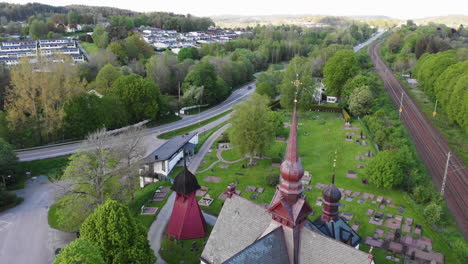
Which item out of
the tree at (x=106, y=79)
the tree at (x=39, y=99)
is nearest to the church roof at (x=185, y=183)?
the tree at (x=39, y=99)

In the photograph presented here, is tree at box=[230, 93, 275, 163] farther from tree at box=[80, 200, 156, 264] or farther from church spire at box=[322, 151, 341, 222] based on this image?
tree at box=[80, 200, 156, 264]

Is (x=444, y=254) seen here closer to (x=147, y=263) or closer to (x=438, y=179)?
(x=438, y=179)

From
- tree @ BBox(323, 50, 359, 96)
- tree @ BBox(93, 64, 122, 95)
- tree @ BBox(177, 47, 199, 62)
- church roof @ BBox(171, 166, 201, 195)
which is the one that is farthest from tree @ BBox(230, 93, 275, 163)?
tree @ BBox(177, 47, 199, 62)

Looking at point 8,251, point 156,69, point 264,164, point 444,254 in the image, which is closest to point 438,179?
point 444,254

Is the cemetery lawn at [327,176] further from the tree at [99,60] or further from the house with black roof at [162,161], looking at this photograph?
the tree at [99,60]

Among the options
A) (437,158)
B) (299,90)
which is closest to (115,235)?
(437,158)
